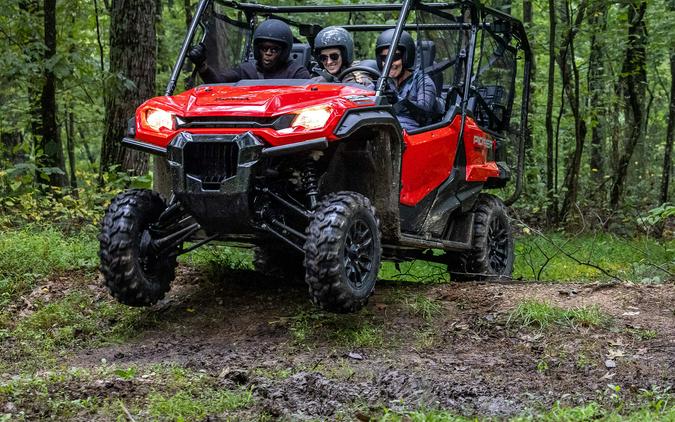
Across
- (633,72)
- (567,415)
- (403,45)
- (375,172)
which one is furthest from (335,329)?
(633,72)

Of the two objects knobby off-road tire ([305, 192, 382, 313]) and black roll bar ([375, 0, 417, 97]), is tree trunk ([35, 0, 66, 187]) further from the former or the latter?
knobby off-road tire ([305, 192, 382, 313])

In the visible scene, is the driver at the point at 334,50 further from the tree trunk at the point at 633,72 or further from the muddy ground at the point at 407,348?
the tree trunk at the point at 633,72

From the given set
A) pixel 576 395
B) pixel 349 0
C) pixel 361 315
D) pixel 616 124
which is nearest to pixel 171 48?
pixel 349 0

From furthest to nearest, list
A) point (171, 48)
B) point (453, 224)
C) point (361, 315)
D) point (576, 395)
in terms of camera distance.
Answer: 1. point (171, 48)
2. point (453, 224)
3. point (361, 315)
4. point (576, 395)

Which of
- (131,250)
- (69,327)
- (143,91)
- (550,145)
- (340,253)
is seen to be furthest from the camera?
(550,145)

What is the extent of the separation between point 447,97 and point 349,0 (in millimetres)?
4295

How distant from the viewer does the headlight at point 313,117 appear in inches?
212

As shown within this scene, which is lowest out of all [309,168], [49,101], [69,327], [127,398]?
[69,327]

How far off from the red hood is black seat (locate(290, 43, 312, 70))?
124cm

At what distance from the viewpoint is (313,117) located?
541 centimetres

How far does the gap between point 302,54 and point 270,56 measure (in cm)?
61

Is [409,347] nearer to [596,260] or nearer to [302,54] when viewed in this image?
[302,54]

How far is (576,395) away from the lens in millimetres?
4543

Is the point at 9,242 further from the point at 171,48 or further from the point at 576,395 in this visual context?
the point at 171,48
